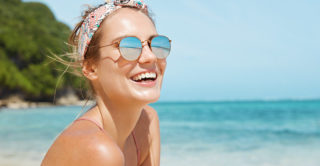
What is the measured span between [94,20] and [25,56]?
123 ft

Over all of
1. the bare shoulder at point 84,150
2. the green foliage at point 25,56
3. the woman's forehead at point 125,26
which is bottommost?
the green foliage at point 25,56

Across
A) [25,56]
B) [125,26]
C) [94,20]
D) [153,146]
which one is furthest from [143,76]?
[25,56]

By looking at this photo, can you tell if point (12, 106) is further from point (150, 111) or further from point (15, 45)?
point (150, 111)

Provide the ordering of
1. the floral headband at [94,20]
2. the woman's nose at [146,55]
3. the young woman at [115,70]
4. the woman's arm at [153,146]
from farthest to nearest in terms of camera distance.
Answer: the woman's arm at [153,146]
the floral headband at [94,20]
the woman's nose at [146,55]
the young woman at [115,70]

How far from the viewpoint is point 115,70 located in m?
1.75

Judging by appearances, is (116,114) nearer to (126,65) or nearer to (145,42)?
(126,65)

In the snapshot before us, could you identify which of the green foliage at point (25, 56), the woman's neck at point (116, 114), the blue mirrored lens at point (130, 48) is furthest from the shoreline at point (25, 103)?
the blue mirrored lens at point (130, 48)

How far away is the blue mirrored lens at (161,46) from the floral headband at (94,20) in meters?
0.27

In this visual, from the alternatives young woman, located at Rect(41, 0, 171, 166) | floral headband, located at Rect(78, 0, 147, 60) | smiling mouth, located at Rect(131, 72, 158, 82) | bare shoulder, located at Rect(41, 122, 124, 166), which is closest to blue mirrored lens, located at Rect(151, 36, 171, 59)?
young woman, located at Rect(41, 0, 171, 166)

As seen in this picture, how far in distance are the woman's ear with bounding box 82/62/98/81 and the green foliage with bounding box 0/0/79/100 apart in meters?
32.8

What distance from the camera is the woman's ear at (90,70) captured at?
6.09ft

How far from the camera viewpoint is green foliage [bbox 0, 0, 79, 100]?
3425 centimetres

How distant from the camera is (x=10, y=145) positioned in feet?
24.8

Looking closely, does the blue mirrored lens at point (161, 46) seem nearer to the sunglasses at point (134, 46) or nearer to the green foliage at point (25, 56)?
the sunglasses at point (134, 46)
